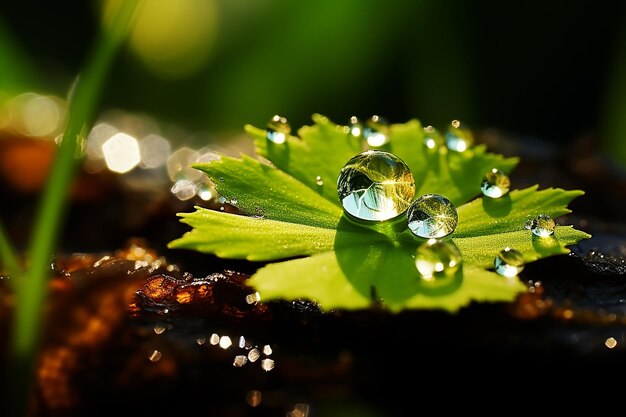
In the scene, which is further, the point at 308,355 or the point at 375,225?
the point at 375,225

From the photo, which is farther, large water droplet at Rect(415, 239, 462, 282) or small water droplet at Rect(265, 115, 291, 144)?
small water droplet at Rect(265, 115, 291, 144)

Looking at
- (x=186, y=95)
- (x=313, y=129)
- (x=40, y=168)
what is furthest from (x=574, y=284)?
(x=186, y=95)

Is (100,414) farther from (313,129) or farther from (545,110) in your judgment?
(545,110)

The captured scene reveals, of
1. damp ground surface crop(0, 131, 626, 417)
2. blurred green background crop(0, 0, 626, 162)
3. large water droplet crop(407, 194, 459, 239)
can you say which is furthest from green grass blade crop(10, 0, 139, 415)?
blurred green background crop(0, 0, 626, 162)

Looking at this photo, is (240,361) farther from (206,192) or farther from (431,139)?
(431,139)

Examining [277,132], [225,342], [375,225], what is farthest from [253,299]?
[277,132]

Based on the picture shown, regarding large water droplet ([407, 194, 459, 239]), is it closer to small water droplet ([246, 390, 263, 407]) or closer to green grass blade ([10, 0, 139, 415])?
small water droplet ([246, 390, 263, 407])

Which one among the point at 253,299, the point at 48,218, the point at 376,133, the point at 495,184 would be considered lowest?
the point at 253,299

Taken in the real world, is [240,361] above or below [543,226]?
below
